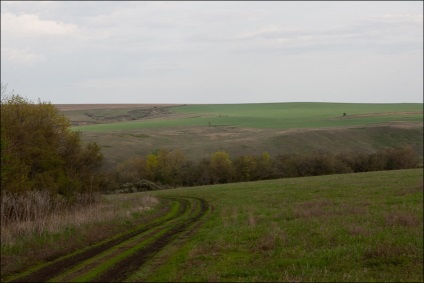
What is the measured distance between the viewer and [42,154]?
34031 millimetres

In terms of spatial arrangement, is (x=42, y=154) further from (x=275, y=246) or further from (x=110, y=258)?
(x=275, y=246)

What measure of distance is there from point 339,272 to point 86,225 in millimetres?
14211

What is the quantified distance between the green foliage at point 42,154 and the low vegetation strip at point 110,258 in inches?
368

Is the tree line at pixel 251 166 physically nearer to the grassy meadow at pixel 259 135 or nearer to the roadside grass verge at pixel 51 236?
the grassy meadow at pixel 259 135

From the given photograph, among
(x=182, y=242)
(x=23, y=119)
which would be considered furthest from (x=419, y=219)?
(x=23, y=119)

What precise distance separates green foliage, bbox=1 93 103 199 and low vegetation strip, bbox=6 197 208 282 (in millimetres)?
9351

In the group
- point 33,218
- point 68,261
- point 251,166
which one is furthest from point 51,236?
point 251,166

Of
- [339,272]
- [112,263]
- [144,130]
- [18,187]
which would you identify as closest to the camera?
[339,272]

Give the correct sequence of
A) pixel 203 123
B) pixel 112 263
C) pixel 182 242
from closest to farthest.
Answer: pixel 112 263 → pixel 182 242 → pixel 203 123

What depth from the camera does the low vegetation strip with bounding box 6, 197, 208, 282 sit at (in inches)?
552

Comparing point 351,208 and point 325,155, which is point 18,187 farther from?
point 325,155

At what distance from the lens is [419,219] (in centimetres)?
2036

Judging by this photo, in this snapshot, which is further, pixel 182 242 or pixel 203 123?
pixel 203 123

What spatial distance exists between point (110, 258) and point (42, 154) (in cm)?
2026
